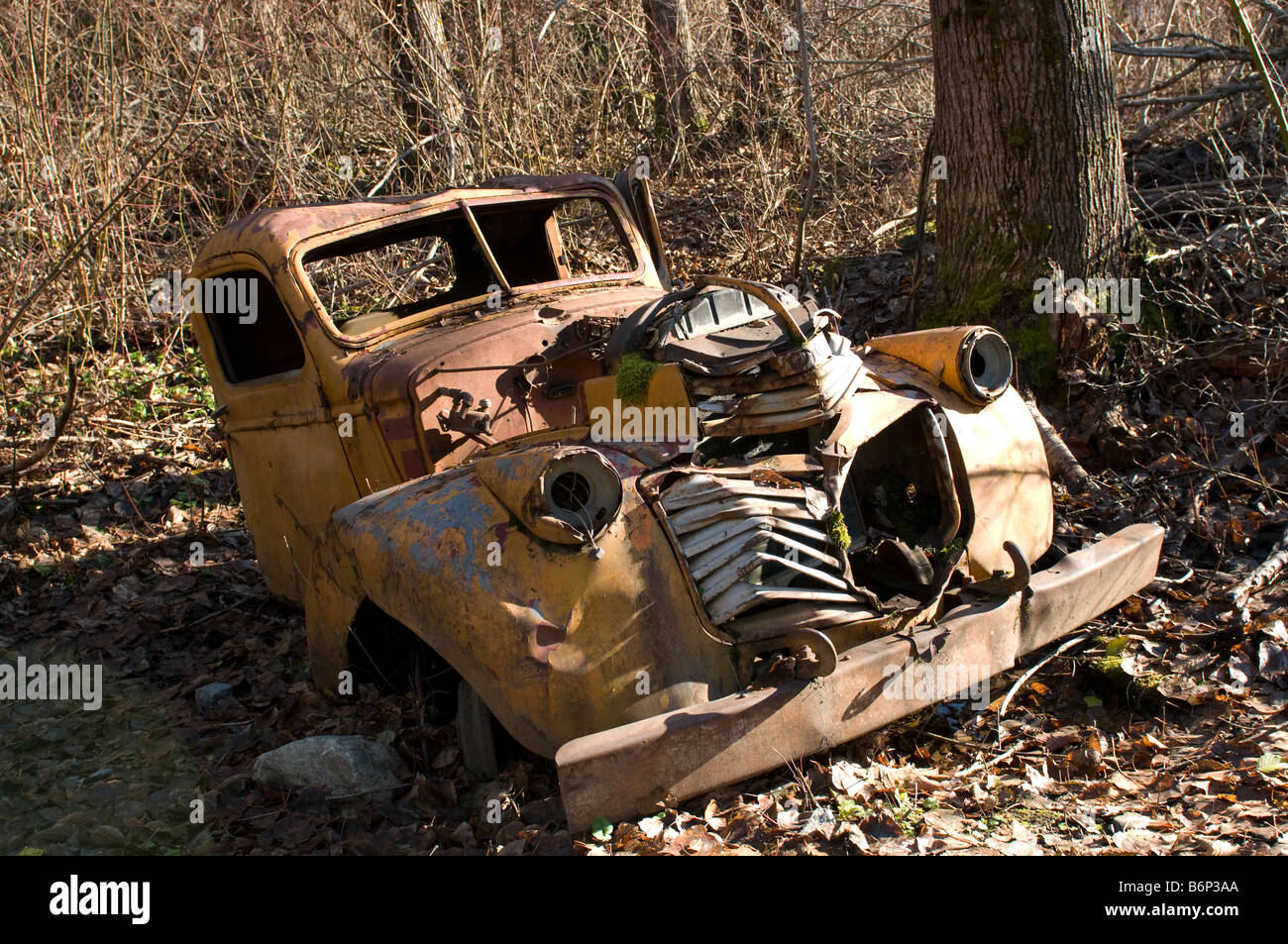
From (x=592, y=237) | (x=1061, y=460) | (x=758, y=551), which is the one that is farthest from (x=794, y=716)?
(x=592, y=237)

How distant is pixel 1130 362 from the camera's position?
16.8 ft

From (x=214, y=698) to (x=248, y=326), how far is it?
1.75m

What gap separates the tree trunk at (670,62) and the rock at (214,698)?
22.7ft

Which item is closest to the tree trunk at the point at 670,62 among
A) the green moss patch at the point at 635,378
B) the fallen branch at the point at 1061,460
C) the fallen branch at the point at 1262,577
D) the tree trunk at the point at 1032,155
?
the tree trunk at the point at 1032,155

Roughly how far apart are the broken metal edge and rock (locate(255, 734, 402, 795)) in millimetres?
967

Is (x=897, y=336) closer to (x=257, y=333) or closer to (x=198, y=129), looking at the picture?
(x=257, y=333)

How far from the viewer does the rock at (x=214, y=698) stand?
4.14 metres

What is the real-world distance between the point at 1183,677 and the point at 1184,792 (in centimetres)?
66

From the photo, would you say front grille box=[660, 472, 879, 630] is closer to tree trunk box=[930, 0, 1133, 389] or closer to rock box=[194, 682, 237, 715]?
rock box=[194, 682, 237, 715]

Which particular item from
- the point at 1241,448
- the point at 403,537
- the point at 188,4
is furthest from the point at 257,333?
the point at 188,4

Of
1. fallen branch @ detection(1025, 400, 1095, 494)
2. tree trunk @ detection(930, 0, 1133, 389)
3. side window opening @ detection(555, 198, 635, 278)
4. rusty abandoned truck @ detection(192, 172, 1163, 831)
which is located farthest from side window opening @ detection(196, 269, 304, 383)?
tree trunk @ detection(930, 0, 1133, 389)

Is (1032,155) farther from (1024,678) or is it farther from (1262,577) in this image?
(1024,678)

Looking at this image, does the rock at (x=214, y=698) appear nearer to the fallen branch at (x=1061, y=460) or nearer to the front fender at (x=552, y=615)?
the front fender at (x=552, y=615)

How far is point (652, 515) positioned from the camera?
2.91 m
